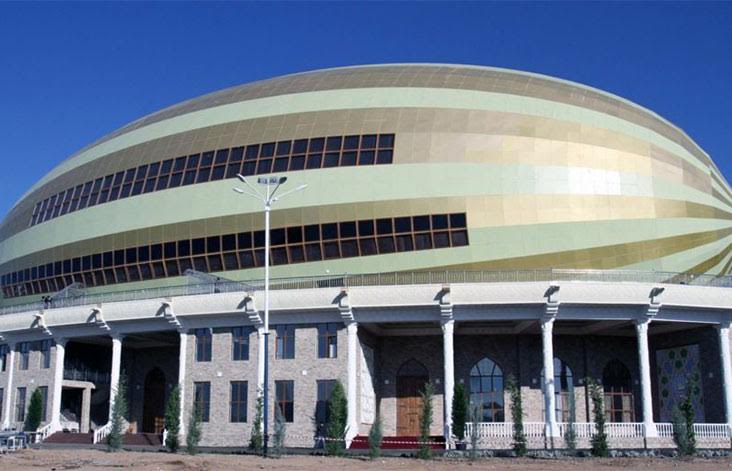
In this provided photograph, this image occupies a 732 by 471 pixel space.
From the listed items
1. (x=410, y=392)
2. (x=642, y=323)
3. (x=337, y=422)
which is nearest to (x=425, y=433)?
(x=337, y=422)

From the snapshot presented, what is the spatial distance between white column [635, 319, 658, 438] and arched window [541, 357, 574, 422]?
4.98 metres

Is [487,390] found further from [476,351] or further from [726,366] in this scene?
[726,366]

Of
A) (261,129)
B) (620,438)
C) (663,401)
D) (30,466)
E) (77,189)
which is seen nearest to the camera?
(30,466)

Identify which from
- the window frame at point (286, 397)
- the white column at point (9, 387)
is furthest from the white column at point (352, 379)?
the white column at point (9, 387)

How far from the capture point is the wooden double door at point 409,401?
47969mm

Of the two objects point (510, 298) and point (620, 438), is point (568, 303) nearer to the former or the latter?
point (510, 298)

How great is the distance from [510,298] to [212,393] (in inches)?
627

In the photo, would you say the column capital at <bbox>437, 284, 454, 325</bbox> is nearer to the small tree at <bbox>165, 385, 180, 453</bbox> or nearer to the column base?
the column base

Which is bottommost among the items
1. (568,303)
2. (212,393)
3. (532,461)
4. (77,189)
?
(532,461)

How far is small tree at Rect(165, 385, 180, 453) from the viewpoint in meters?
40.1

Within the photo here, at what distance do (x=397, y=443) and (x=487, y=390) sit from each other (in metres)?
7.42

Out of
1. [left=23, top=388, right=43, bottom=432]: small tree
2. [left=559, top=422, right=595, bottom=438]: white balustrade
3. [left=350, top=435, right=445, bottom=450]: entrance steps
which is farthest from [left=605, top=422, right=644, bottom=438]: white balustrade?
[left=23, top=388, right=43, bottom=432]: small tree

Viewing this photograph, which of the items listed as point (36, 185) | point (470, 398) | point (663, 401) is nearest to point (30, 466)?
point (470, 398)

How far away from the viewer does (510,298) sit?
42438mm
